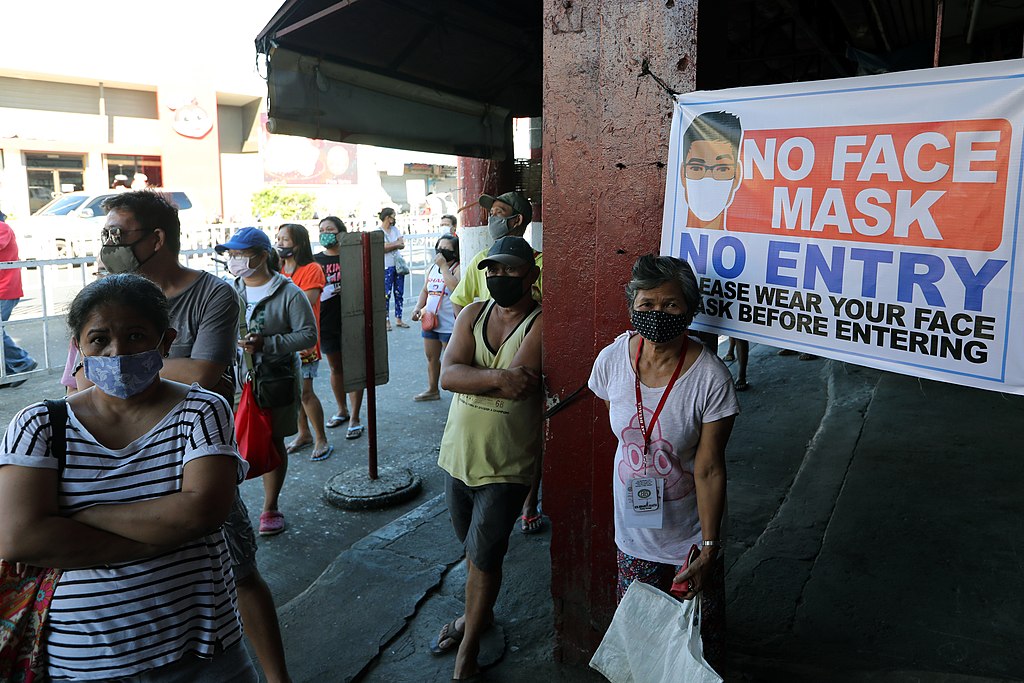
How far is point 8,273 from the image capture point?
25.9 ft

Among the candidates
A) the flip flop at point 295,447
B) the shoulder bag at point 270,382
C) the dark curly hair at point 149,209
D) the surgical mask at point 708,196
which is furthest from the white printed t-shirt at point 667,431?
the flip flop at point 295,447

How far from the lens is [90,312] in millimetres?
1950

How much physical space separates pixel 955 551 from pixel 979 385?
2.27m

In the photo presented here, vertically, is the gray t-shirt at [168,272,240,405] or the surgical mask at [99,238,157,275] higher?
the surgical mask at [99,238,157,275]

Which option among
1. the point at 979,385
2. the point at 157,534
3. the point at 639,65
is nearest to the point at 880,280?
the point at 979,385

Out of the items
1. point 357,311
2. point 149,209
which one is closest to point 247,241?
point 357,311

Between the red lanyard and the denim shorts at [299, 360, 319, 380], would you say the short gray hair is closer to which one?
the red lanyard

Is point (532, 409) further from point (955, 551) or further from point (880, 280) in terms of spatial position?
point (955, 551)

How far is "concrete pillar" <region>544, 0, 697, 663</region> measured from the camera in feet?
8.74

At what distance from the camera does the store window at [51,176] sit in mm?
25812

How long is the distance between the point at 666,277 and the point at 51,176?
30.3 m

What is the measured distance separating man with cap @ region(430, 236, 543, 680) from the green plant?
28.8 metres

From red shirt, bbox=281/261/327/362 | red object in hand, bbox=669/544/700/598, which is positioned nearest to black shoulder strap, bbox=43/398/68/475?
red object in hand, bbox=669/544/700/598

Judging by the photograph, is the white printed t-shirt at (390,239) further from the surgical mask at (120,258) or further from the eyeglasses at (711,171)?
the eyeglasses at (711,171)
